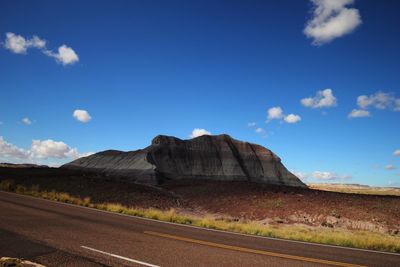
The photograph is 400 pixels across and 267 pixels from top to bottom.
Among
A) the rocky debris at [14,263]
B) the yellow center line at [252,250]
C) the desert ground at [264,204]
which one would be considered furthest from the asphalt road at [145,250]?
the desert ground at [264,204]

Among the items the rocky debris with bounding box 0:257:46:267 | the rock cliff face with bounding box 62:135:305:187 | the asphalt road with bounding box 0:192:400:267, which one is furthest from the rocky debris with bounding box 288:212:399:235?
the rock cliff face with bounding box 62:135:305:187

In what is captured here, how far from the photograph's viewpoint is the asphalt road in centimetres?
795

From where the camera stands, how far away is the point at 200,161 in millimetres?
80500

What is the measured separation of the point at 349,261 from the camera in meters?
9.24

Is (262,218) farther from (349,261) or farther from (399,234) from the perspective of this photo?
(349,261)

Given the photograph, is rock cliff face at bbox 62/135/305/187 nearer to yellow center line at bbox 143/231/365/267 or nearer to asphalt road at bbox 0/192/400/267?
asphalt road at bbox 0/192/400/267

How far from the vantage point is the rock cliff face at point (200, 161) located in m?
74.2

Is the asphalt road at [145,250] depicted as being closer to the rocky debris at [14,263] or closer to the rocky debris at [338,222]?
the rocky debris at [14,263]

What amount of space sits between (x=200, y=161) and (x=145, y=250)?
71.5 metres

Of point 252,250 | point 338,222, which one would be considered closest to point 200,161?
point 338,222

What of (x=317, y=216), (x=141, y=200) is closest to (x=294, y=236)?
(x=317, y=216)

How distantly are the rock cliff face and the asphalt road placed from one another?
56295 mm

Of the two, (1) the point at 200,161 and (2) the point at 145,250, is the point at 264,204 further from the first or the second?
(1) the point at 200,161

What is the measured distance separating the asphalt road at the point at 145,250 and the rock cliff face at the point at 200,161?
56.3 metres
